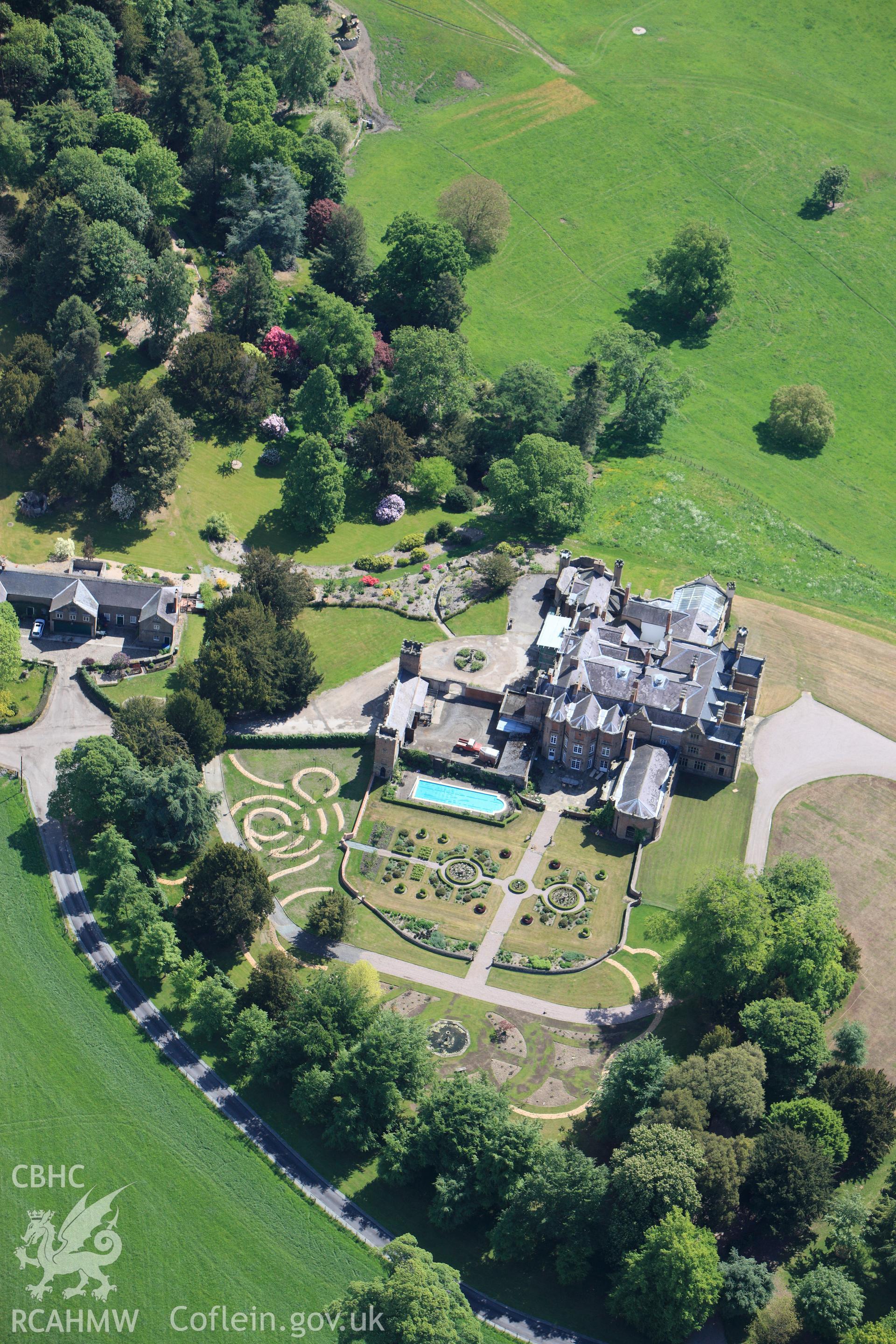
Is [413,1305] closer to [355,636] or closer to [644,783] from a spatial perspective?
[644,783]

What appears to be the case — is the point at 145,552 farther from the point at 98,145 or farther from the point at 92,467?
the point at 98,145

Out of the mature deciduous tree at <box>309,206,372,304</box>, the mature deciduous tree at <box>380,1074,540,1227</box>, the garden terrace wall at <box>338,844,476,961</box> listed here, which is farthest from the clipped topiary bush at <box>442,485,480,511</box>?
the mature deciduous tree at <box>380,1074,540,1227</box>

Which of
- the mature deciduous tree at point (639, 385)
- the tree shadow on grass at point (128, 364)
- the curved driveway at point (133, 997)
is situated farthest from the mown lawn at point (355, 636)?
the mature deciduous tree at point (639, 385)

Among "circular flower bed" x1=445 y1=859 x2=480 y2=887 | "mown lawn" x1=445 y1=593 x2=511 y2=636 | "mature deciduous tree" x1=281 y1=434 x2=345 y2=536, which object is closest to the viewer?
"circular flower bed" x1=445 y1=859 x2=480 y2=887

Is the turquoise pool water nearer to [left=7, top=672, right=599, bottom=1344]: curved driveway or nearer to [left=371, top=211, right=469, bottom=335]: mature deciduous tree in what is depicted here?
[left=7, top=672, right=599, bottom=1344]: curved driveway

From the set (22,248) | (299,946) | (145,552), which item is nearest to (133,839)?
(299,946)

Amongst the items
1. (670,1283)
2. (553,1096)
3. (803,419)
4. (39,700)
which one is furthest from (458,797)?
(803,419)
